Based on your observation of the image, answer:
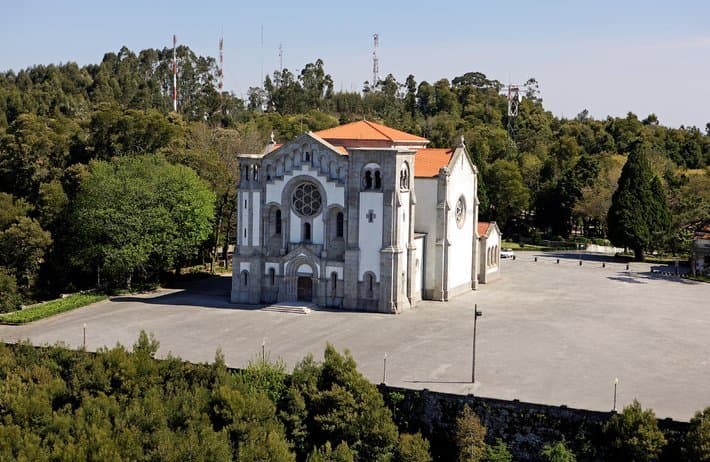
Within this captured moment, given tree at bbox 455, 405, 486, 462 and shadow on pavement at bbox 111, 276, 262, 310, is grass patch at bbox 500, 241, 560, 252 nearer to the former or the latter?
shadow on pavement at bbox 111, 276, 262, 310

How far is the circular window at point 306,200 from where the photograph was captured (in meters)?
41.5

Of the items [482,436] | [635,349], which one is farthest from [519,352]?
[482,436]

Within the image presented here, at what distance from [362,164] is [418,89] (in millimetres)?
91114

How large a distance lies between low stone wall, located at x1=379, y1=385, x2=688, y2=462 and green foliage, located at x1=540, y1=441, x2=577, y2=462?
7.1 inches

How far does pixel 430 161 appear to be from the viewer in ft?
150

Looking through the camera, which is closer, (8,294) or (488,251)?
(8,294)

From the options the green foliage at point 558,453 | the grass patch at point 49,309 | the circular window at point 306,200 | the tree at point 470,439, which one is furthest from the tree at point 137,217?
the green foliage at point 558,453

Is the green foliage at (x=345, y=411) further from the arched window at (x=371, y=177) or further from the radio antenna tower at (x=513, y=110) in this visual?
the radio antenna tower at (x=513, y=110)

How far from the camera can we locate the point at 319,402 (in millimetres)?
26578

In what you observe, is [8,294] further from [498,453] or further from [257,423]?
[498,453]

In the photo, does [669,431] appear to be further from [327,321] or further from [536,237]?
[536,237]

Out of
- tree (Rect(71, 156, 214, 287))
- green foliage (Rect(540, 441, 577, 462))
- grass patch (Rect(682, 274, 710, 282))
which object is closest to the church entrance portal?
tree (Rect(71, 156, 214, 287))

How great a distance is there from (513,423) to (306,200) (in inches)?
716

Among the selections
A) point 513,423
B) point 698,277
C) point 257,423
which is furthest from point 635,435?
point 698,277
